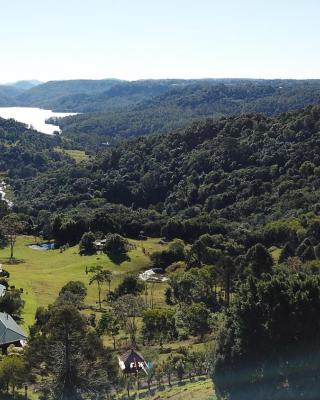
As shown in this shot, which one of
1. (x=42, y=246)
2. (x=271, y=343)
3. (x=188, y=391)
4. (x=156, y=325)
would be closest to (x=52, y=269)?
(x=42, y=246)

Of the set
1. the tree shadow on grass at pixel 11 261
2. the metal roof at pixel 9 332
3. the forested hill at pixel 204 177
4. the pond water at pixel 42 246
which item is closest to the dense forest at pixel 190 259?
the forested hill at pixel 204 177

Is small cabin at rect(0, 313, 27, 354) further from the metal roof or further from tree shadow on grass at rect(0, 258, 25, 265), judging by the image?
tree shadow on grass at rect(0, 258, 25, 265)

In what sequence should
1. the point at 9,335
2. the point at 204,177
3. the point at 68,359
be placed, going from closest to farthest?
1. the point at 68,359
2. the point at 9,335
3. the point at 204,177

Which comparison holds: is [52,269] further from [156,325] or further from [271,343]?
[271,343]

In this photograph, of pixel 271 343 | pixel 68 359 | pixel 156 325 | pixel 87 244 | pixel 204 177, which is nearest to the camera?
pixel 68 359

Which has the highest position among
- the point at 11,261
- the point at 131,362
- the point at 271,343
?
the point at 271,343

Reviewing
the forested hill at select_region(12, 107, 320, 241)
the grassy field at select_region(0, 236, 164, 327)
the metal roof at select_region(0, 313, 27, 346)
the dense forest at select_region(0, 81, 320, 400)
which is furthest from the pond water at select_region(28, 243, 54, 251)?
the metal roof at select_region(0, 313, 27, 346)

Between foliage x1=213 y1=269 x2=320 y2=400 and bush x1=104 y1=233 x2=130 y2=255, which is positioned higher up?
foliage x1=213 y1=269 x2=320 y2=400
